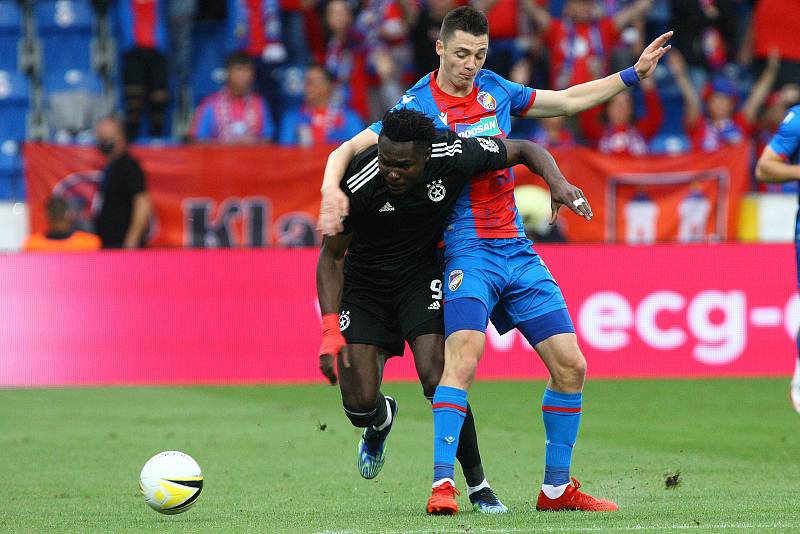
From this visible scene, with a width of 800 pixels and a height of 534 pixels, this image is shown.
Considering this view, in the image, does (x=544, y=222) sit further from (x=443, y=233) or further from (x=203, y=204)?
(x=443, y=233)

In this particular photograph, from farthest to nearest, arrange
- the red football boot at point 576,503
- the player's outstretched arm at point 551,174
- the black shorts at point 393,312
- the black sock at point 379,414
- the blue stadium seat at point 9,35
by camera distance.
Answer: the blue stadium seat at point 9,35 → the black sock at point 379,414 → the black shorts at point 393,312 → the red football boot at point 576,503 → the player's outstretched arm at point 551,174

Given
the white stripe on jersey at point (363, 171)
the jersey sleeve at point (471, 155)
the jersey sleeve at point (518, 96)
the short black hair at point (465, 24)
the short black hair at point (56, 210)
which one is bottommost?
the short black hair at point (56, 210)

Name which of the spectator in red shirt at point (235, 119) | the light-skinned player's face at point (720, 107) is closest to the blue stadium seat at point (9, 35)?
the spectator in red shirt at point (235, 119)

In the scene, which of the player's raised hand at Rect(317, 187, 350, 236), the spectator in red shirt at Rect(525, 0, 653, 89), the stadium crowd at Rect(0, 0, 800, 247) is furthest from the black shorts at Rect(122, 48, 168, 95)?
the player's raised hand at Rect(317, 187, 350, 236)

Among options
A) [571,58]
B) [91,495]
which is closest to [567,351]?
[91,495]

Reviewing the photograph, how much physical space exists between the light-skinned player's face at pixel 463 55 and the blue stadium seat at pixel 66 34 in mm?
12395

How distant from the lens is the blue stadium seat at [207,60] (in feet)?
63.0

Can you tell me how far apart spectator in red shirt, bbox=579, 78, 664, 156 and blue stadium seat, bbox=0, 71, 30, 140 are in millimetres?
7069

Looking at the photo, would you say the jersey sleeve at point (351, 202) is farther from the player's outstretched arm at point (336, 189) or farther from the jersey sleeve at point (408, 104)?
the jersey sleeve at point (408, 104)

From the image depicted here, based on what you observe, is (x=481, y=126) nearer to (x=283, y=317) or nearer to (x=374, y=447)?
(x=374, y=447)

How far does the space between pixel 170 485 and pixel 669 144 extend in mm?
12394

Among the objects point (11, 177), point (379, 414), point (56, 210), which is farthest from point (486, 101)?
point (11, 177)

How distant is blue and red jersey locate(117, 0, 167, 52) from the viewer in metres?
18.1

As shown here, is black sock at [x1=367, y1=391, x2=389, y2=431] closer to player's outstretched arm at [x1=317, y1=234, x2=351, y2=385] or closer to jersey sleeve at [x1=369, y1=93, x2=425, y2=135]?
player's outstretched arm at [x1=317, y1=234, x2=351, y2=385]
